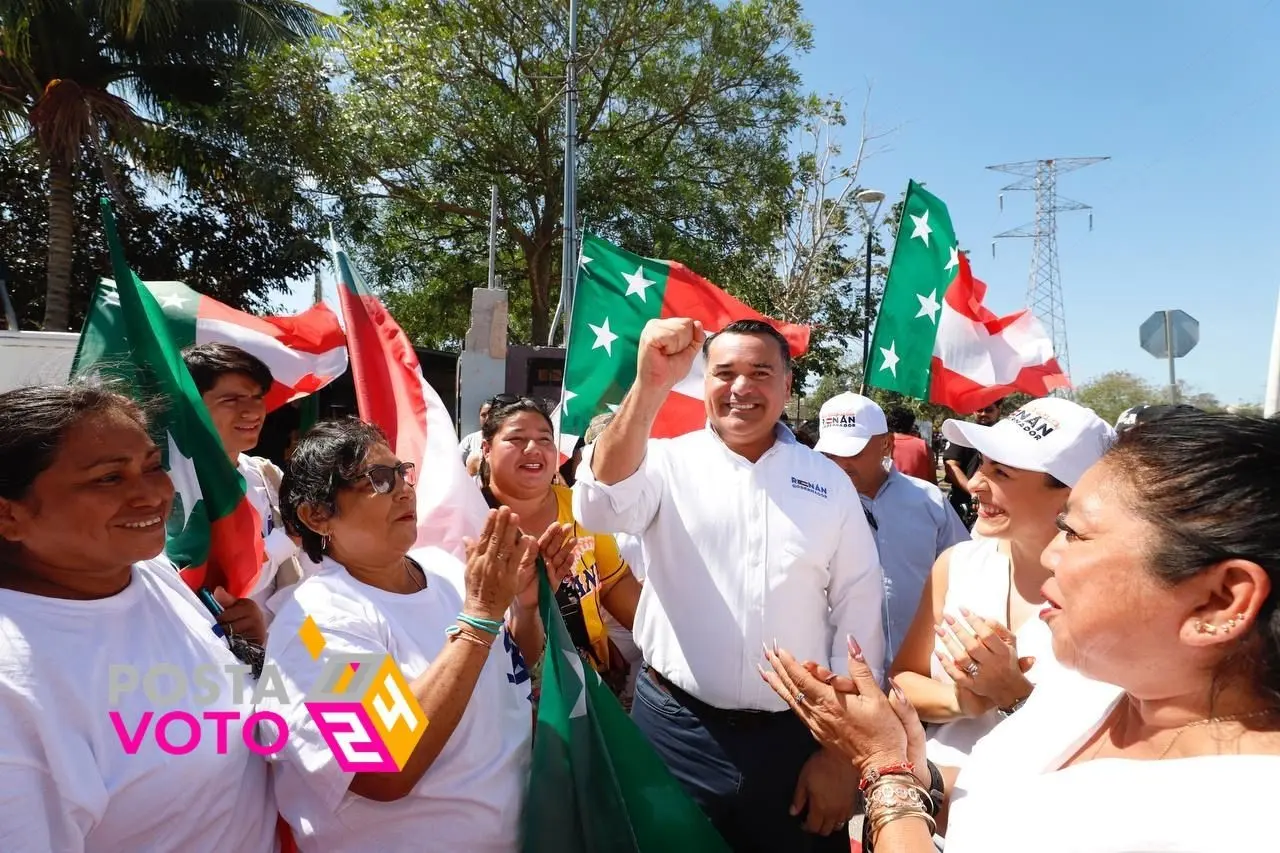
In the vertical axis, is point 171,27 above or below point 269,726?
above

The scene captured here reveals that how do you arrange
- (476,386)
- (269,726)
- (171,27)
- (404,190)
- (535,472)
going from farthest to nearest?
(404,190)
(171,27)
(476,386)
(535,472)
(269,726)

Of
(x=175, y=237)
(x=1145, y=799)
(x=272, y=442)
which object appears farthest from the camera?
(x=175, y=237)

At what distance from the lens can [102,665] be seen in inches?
54.9

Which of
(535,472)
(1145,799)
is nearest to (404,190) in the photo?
(535,472)

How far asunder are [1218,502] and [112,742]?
5.95 ft

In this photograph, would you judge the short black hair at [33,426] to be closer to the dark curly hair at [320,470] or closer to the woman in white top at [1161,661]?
the dark curly hair at [320,470]

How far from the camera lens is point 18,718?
124cm

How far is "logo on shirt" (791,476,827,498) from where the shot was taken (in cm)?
232

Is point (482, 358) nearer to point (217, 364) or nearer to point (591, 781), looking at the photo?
point (217, 364)

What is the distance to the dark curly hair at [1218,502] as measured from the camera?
1.03m

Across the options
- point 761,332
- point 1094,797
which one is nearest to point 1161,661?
point 1094,797

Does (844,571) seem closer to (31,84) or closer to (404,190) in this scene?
(404,190)

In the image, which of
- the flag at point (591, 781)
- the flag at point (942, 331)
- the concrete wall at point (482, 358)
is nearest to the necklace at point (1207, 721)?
the flag at point (591, 781)

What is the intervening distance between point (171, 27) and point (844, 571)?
14.3m
